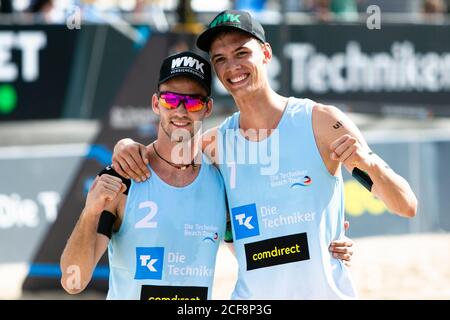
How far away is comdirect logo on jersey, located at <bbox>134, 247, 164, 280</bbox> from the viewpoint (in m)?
4.08

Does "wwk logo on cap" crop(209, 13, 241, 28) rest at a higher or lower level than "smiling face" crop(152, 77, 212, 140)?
higher

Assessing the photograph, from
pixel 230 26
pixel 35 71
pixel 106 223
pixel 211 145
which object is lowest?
pixel 106 223

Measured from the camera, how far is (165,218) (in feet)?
13.5

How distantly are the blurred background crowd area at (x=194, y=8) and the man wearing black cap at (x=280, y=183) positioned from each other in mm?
5146

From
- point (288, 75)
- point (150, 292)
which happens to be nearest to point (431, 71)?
point (288, 75)

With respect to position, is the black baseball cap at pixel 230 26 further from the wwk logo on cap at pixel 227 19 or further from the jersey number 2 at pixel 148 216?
the jersey number 2 at pixel 148 216

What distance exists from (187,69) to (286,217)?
31.2 inches

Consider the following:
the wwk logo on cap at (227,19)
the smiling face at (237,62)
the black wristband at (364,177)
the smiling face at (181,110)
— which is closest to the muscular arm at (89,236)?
the smiling face at (181,110)

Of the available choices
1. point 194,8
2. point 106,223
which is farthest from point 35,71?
point 106,223

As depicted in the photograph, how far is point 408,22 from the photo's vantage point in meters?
10.6

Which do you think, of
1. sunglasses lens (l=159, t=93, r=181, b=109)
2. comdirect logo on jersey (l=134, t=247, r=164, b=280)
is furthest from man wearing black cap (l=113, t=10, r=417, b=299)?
comdirect logo on jersey (l=134, t=247, r=164, b=280)

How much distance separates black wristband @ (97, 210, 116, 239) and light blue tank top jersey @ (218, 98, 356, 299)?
56 centimetres

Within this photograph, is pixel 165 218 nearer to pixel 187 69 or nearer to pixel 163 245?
pixel 163 245

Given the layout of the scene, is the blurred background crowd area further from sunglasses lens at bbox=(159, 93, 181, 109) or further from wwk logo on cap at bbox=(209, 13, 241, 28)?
sunglasses lens at bbox=(159, 93, 181, 109)
